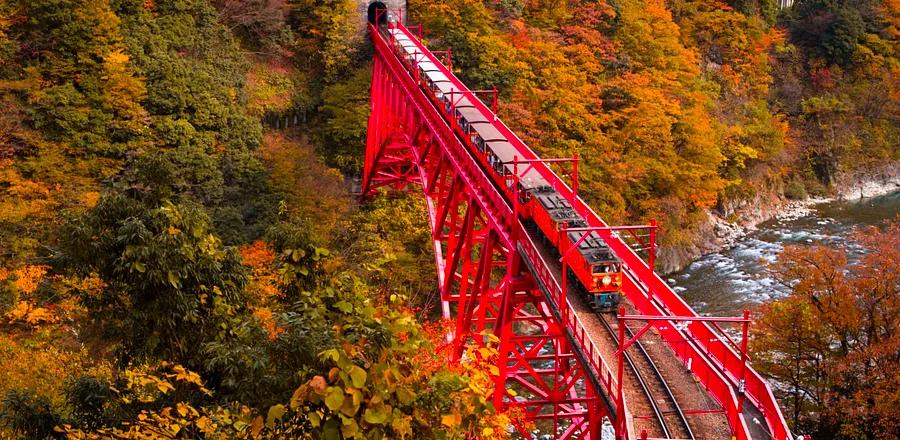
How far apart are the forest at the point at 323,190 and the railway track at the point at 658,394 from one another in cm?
268

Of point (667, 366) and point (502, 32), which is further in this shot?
point (502, 32)

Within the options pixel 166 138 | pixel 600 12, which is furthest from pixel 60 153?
pixel 600 12

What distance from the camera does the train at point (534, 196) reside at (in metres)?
15.8

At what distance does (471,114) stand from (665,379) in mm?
10329

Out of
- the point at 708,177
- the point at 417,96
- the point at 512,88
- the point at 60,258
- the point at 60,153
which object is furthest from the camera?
the point at 708,177

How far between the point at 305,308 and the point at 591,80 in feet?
113

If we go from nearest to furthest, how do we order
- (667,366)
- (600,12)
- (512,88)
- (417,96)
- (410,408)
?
(410,408) < (667,366) < (417,96) < (512,88) < (600,12)

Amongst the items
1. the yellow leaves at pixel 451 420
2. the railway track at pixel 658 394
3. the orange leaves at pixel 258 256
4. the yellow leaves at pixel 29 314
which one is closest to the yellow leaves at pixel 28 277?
the yellow leaves at pixel 29 314

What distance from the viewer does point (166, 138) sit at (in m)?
29.3

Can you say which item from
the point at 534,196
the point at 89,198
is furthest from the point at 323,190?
the point at 534,196

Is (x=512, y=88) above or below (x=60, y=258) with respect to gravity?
below

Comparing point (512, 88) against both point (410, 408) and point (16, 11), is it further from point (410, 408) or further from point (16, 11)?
point (410, 408)

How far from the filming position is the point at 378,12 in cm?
3831

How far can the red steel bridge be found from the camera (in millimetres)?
12450
